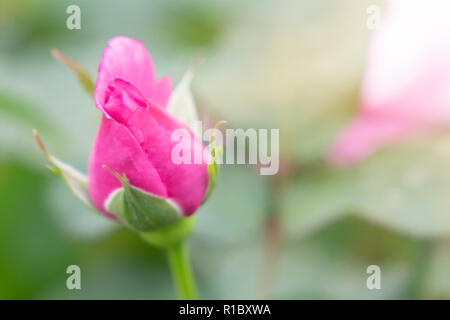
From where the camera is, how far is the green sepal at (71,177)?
1.08 feet


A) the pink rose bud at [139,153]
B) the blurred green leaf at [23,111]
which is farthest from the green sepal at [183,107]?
the blurred green leaf at [23,111]

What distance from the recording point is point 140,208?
32 centimetres

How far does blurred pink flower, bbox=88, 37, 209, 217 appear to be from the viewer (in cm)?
28

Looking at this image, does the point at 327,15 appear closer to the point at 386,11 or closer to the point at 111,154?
the point at 386,11

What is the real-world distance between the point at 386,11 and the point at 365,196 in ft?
0.55

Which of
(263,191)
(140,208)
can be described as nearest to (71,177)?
(140,208)

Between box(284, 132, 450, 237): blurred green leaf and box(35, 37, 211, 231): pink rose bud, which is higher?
box(284, 132, 450, 237): blurred green leaf

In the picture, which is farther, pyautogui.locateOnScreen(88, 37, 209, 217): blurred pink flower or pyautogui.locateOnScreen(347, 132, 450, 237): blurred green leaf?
pyautogui.locateOnScreen(347, 132, 450, 237): blurred green leaf

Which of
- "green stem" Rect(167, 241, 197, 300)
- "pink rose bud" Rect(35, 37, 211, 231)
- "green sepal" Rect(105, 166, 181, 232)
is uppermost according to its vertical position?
"pink rose bud" Rect(35, 37, 211, 231)

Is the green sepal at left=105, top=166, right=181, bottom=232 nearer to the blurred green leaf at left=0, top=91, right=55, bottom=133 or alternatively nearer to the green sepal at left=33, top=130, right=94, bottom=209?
the green sepal at left=33, top=130, right=94, bottom=209

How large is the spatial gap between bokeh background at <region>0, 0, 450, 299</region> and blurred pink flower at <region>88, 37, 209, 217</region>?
162 mm

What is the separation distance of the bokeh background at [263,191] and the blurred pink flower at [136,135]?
0.53 feet

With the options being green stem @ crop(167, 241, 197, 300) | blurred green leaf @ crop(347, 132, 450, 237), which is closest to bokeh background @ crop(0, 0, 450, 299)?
blurred green leaf @ crop(347, 132, 450, 237)
